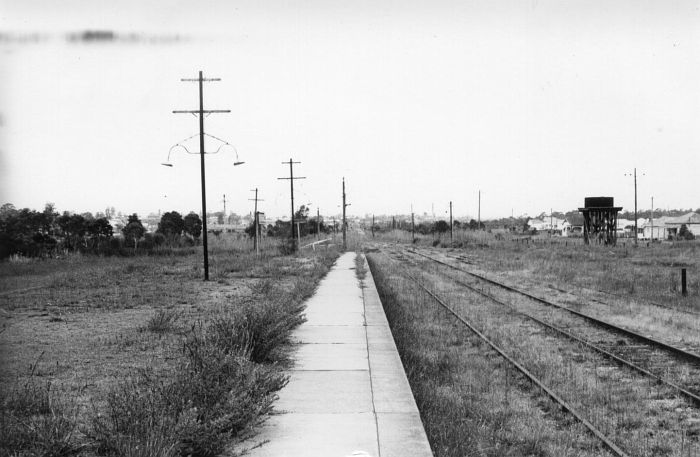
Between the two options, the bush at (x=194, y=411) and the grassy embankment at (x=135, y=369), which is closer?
the bush at (x=194, y=411)

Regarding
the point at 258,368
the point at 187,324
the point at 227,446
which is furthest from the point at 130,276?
the point at 227,446

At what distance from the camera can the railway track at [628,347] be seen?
938cm

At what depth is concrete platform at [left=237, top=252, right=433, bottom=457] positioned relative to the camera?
5.33 m

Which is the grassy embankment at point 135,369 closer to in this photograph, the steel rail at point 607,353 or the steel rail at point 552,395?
the steel rail at point 552,395

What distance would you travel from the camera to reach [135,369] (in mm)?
8586

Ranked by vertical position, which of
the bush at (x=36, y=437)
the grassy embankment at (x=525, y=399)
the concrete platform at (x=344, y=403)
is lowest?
the grassy embankment at (x=525, y=399)

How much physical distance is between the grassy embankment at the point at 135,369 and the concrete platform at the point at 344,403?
283 millimetres

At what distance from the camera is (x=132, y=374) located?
323 inches

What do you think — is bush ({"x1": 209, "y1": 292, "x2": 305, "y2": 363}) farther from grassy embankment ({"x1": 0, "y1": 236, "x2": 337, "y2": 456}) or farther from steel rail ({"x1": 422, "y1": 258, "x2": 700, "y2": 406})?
steel rail ({"x1": 422, "y1": 258, "x2": 700, "y2": 406})

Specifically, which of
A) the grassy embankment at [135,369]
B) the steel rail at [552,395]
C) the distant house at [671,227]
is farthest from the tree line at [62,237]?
the distant house at [671,227]

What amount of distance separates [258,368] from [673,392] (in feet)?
19.1

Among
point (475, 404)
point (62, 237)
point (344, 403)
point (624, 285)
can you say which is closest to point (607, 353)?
point (475, 404)

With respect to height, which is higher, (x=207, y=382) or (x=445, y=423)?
(x=207, y=382)

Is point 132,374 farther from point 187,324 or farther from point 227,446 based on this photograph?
point 187,324
